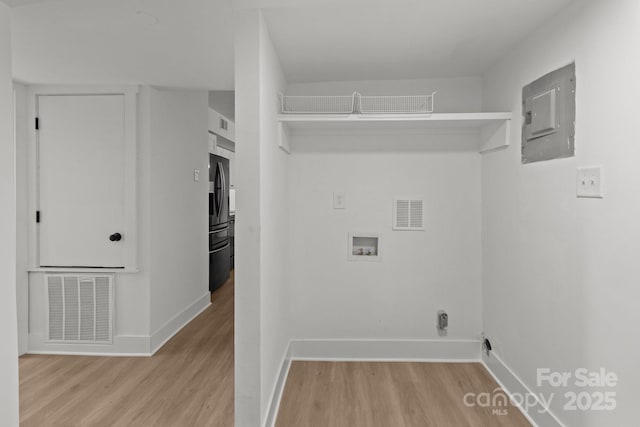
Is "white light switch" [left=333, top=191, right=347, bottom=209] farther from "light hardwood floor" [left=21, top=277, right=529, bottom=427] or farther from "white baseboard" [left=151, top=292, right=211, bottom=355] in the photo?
"white baseboard" [left=151, top=292, right=211, bottom=355]

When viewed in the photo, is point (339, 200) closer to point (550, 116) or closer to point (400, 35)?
point (400, 35)

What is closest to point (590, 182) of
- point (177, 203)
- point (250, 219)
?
point (250, 219)

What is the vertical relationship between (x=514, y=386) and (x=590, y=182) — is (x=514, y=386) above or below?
below

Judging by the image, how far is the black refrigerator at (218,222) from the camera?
16.5ft

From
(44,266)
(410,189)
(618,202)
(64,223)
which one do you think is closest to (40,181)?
(64,223)

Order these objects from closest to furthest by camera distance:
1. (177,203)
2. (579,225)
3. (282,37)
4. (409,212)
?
(579,225) → (282,37) → (409,212) → (177,203)

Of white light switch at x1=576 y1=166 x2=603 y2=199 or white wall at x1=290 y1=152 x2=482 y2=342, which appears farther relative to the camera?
white wall at x1=290 y1=152 x2=482 y2=342

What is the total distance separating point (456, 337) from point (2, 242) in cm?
288

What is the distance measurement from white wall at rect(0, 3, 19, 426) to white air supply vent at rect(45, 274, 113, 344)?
1.87 metres

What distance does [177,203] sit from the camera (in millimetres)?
3805

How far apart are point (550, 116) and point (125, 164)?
298cm

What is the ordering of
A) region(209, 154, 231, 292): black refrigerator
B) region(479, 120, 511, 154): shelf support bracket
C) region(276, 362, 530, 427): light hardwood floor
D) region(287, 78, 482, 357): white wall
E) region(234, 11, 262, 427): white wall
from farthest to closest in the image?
region(209, 154, 231, 292): black refrigerator, region(287, 78, 482, 357): white wall, region(479, 120, 511, 154): shelf support bracket, region(276, 362, 530, 427): light hardwood floor, region(234, 11, 262, 427): white wall

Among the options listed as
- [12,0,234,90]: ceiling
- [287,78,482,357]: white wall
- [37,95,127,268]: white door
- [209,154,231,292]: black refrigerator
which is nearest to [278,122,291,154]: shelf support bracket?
[287,78,482,357]: white wall

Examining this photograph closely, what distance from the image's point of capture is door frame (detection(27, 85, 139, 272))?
127 inches
